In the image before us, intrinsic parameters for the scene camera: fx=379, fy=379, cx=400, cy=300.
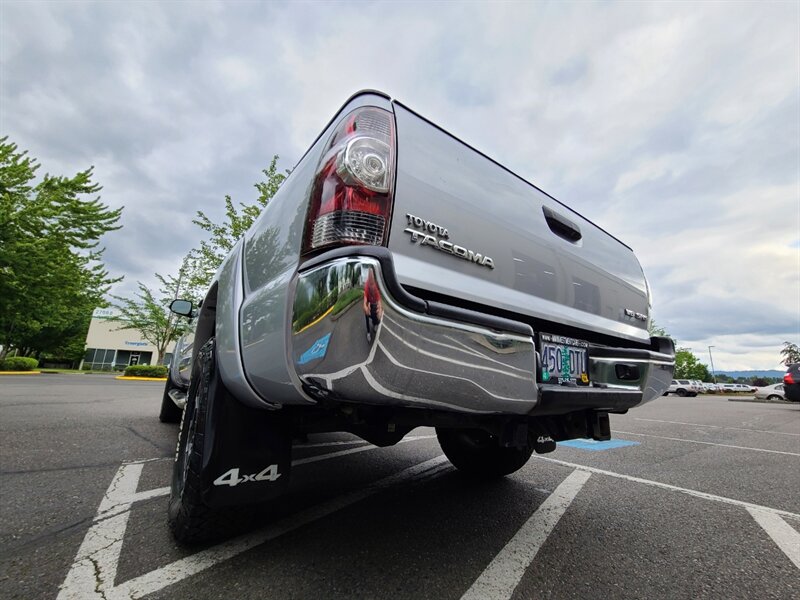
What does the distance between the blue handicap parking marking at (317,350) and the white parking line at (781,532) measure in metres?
2.35

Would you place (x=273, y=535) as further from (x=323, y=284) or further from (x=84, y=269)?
(x=84, y=269)

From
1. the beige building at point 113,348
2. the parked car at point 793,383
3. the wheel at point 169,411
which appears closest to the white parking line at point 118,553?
the wheel at point 169,411

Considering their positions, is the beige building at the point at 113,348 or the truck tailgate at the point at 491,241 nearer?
the truck tailgate at the point at 491,241

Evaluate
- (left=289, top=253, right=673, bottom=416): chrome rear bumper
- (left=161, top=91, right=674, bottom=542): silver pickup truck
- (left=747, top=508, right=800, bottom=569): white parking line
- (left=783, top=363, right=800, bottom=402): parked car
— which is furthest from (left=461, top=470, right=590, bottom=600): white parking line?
(left=783, top=363, right=800, bottom=402): parked car

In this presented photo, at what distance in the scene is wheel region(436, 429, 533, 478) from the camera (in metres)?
2.81

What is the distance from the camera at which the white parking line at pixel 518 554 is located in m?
1.43

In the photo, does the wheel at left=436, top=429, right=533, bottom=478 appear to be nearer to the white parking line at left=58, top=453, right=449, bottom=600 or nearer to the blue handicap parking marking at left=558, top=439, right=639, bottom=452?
the white parking line at left=58, top=453, right=449, bottom=600

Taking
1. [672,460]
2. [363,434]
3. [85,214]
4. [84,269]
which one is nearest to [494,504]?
[363,434]

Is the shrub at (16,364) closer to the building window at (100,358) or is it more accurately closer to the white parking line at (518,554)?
the building window at (100,358)

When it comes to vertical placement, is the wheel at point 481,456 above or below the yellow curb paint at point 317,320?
below

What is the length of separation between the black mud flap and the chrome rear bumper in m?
0.65

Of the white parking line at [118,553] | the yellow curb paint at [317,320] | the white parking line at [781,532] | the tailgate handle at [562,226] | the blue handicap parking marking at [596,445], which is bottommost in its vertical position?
the white parking line at [118,553]

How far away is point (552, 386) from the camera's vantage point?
146 centimetres

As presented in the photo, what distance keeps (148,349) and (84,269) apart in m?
24.7
